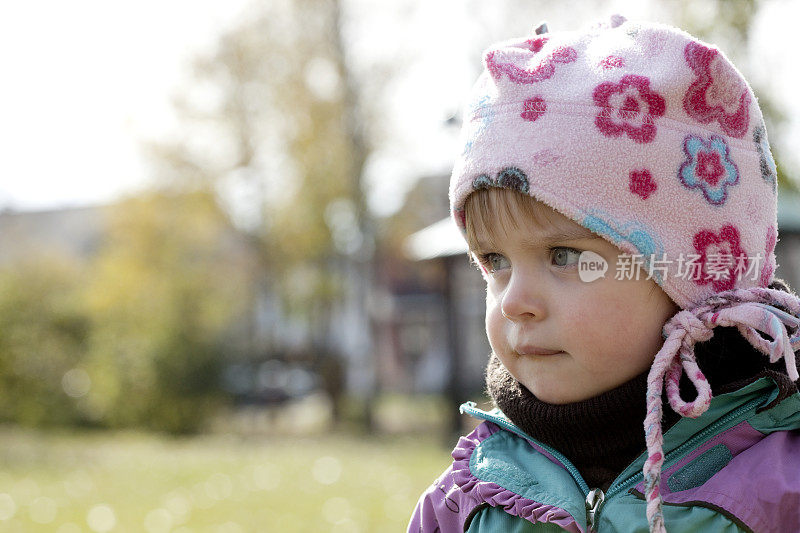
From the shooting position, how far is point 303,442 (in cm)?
1353

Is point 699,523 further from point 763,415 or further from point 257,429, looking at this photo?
point 257,429

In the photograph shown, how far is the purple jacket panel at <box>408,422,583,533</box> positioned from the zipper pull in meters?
0.04

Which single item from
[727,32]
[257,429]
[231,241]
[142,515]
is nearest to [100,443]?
[257,429]

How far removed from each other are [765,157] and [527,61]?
50 cm

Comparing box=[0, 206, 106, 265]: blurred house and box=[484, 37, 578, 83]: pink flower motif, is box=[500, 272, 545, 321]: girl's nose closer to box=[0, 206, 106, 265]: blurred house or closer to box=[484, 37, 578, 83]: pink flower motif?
box=[484, 37, 578, 83]: pink flower motif

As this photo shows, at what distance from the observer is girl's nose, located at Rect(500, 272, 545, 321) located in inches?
57.6

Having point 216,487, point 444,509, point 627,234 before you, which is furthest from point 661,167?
point 216,487

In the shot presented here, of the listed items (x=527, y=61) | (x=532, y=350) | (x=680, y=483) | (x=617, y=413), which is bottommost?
(x=680, y=483)

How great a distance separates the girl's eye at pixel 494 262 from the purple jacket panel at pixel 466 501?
0.36 meters

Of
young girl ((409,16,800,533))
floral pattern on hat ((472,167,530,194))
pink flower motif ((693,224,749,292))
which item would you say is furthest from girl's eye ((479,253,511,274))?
pink flower motif ((693,224,749,292))

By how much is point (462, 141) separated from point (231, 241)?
18.0 metres

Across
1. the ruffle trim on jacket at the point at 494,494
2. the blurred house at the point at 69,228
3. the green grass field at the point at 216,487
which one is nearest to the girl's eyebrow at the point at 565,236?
the ruffle trim on jacket at the point at 494,494

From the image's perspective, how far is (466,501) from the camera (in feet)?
5.32

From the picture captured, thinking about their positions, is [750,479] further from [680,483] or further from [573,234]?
[573,234]
